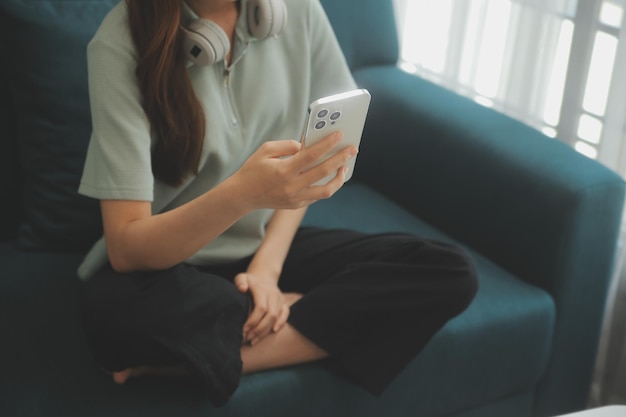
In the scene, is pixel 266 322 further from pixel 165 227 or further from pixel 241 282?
pixel 165 227

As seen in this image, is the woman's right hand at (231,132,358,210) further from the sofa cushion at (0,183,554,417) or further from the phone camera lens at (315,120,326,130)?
the sofa cushion at (0,183,554,417)

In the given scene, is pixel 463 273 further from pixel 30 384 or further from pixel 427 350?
pixel 30 384

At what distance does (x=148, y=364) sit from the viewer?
119cm

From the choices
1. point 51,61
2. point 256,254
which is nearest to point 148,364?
point 256,254

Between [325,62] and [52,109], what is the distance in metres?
0.48

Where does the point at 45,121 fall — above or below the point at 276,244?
above

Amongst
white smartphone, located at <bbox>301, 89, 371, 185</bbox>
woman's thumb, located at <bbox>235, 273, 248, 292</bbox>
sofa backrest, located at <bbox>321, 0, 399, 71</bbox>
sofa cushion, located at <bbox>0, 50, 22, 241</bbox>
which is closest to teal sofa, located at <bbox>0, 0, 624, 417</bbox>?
sofa cushion, located at <bbox>0, 50, 22, 241</bbox>

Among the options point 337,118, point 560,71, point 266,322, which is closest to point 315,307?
point 266,322

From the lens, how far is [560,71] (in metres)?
1.80

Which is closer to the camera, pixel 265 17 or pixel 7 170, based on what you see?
pixel 265 17

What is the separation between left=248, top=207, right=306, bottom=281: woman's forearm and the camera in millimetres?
1385

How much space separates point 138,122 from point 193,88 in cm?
11

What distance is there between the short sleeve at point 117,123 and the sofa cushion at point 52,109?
271 millimetres

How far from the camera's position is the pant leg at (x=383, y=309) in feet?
4.25
